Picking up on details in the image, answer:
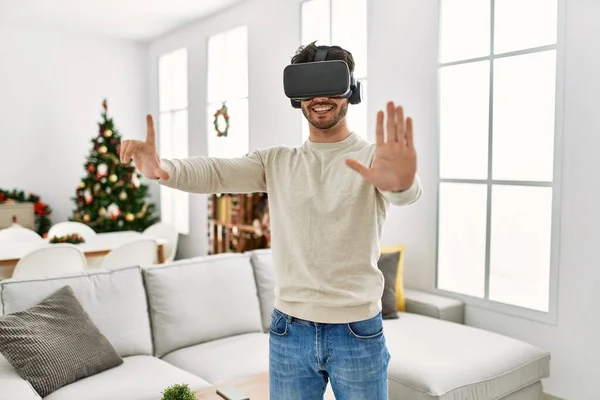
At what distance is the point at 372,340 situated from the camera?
1331 mm

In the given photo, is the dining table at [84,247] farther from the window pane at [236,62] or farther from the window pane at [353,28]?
the window pane at [353,28]

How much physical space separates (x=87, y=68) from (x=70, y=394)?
5356 mm

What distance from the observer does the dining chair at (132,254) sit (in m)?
3.73

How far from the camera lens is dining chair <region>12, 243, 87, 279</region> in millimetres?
3358

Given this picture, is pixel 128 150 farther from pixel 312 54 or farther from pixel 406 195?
pixel 406 195

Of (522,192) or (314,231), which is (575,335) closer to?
(522,192)

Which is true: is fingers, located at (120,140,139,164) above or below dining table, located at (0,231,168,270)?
above

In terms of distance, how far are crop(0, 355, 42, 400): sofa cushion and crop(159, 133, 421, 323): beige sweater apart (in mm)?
1121

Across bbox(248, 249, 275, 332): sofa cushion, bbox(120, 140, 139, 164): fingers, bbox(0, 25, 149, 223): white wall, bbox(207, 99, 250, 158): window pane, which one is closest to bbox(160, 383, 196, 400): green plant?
bbox(120, 140, 139, 164): fingers

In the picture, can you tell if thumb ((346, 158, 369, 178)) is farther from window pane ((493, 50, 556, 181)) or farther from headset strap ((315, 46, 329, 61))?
window pane ((493, 50, 556, 181))

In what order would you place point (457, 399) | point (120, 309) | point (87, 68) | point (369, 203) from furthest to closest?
point (87, 68) → point (120, 309) → point (457, 399) → point (369, 203)

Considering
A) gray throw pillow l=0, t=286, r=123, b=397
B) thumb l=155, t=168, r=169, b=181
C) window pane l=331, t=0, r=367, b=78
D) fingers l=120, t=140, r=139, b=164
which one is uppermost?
window pane l=331, t=0, r=367, b=78

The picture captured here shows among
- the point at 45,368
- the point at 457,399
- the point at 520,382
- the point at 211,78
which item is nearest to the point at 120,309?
the point at 45,368

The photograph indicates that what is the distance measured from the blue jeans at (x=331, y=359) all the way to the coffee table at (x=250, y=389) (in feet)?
A: 2.33
